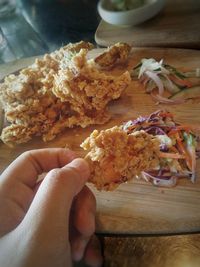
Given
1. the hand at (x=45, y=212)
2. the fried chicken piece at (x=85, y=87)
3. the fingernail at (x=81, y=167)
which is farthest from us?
the fried chicken piece at (x=85, y=87)

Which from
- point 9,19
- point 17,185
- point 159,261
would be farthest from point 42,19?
point 159,261

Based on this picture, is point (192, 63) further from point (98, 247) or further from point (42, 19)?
point (42, 19)

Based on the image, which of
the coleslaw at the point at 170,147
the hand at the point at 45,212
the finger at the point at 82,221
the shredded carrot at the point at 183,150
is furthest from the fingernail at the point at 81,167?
the shredded carrot at the point at 183,150

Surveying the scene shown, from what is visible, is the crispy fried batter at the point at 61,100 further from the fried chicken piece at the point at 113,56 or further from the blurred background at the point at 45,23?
the blurred background at the point at 45,23

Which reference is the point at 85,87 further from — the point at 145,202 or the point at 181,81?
the point at 145,202

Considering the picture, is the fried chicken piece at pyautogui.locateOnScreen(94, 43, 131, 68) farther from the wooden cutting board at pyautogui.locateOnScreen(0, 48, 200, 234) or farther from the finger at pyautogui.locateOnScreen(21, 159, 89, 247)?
the finger at pyautogui.locateOnScreen(21, 159, 89, 247)
